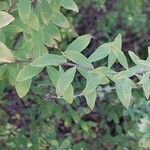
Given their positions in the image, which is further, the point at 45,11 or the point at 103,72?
the point at 45,11

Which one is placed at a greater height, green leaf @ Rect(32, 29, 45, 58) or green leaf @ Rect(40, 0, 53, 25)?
green leaf @ Rect(40, 0, 53, 25)

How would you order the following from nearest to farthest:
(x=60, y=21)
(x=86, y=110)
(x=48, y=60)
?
(x=48, y=60) < (x=60, y=21) < (x=86, y=110)

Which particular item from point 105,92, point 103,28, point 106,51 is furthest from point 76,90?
point 106,51

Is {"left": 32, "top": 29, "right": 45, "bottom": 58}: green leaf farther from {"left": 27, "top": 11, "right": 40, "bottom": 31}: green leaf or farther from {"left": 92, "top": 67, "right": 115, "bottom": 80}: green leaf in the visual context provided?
{"left": 92, "top": 67, "right": 115, "bottom": 80}: green leaf

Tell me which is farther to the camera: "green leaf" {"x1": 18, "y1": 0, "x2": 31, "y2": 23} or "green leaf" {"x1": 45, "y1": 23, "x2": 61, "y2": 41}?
"green leaf" {"x1": 45, "y1": 23, "x2": 61, "y2": 41}

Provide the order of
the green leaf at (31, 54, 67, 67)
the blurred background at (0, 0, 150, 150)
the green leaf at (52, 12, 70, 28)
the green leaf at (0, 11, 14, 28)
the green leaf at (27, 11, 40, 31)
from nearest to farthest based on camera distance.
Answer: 1. the green leaf at (0, 11, 14, 28)
2. the green leaf at (31, 54, 67, 67)
3. the green leaf at (27, 11, 40, 31)
4. the green leaf at (52, 12, 70, 28)
5. the blurred background at (0, 0, 150, 150)

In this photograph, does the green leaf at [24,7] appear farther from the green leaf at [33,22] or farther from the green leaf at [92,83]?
the green leaf at [92,83]

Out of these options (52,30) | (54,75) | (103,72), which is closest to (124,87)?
(103,72)

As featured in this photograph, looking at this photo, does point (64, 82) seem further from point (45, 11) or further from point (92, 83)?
point (45, 11)

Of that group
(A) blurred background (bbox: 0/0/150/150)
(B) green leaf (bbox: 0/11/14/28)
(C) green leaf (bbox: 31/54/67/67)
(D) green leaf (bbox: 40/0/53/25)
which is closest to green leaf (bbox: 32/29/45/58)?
(D) green leaf (bbox: 40/0/53/25)

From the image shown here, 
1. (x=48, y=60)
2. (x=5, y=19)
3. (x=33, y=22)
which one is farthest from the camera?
(x=33, y=22)

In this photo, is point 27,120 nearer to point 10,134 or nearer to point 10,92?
point 10,134
